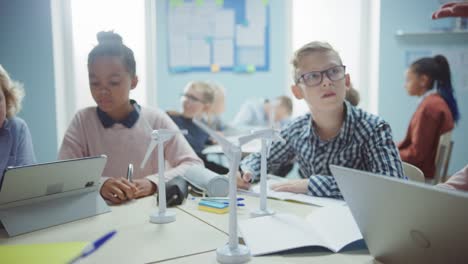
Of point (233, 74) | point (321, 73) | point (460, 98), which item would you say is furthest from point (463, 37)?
point (321, 73)

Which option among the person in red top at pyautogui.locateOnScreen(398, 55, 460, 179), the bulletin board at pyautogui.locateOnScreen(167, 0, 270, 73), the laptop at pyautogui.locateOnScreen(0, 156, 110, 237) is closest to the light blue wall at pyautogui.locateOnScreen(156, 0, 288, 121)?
the bulletin board at pyautogui.locateOnScreen(167, 0, 270, 73)

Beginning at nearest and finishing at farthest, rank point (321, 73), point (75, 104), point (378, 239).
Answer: point (378, 239), point (321, 73), point (75, 104)

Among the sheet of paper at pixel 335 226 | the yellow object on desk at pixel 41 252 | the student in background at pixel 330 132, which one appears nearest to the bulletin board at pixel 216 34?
the student in background at pixel 330 132

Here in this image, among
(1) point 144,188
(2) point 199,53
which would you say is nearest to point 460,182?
(1) point 144,188

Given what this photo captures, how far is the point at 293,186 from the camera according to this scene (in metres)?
1.48

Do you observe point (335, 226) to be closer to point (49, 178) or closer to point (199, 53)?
point (49, 178)

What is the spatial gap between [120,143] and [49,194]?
570mm

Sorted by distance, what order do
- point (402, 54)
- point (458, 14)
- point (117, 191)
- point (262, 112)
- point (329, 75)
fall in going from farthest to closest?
point (262, 112) → point (402, 54) → point (329, 75) → point (117, 191) → point (458, 14)

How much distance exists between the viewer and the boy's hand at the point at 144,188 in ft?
4.80

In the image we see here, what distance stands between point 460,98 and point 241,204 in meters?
3.60

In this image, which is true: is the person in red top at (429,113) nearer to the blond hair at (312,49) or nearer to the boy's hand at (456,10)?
the blond hair at (312,49)

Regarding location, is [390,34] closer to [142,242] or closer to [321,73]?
[321,73]

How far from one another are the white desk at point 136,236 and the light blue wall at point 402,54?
3413mm

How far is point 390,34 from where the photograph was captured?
13.4ft
